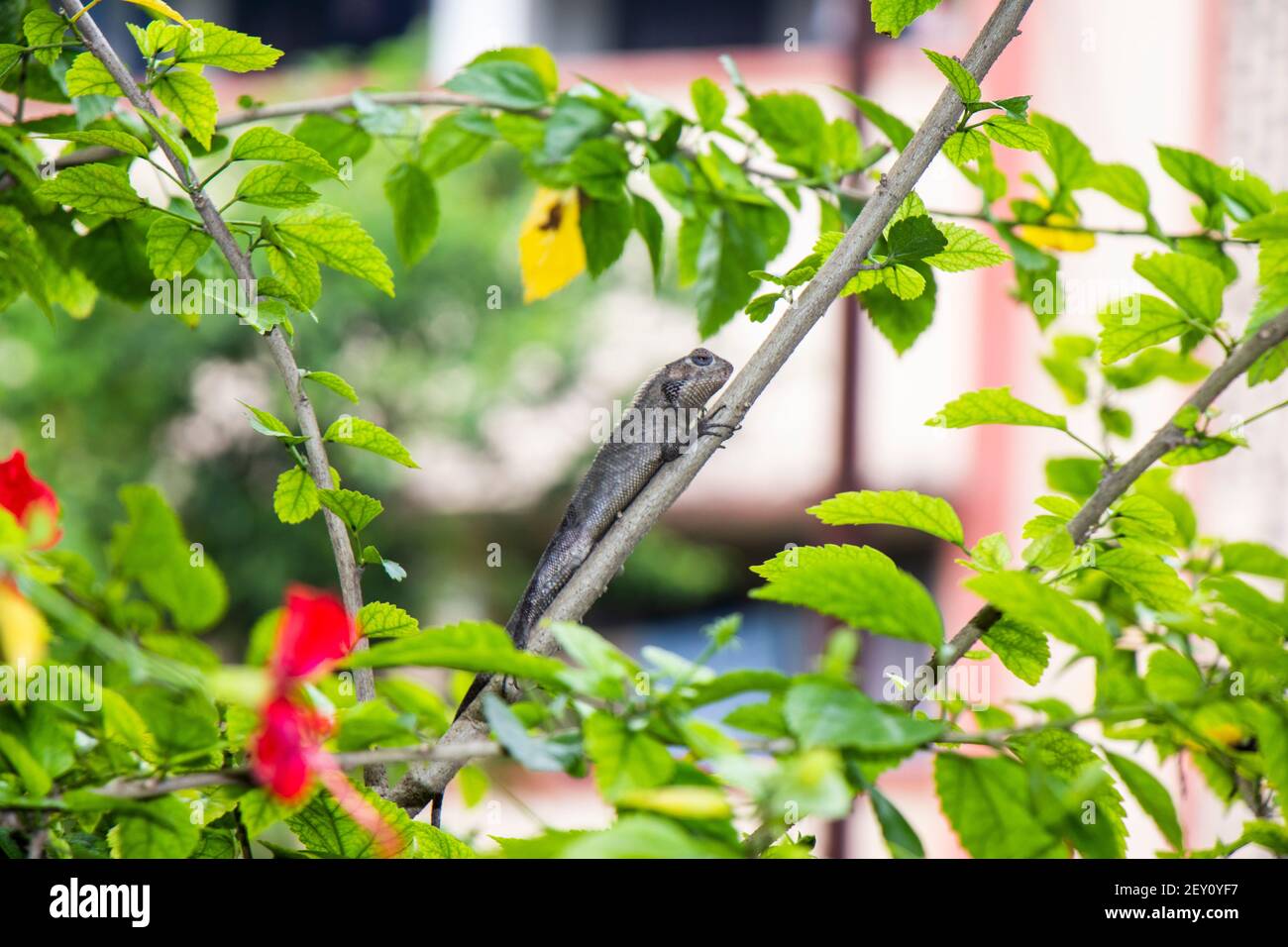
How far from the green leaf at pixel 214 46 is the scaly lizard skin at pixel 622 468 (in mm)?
740

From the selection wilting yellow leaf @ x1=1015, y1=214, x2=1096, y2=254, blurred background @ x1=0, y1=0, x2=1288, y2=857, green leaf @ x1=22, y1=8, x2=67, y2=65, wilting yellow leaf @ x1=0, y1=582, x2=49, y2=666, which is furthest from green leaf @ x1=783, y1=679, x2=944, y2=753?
blurred background @ x1=0, y1=0, x2=1288, y2=857

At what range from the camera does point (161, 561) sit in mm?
593

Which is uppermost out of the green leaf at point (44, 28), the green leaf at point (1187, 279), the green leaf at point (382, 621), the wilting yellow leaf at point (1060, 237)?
the green leaf at point (44, 28)

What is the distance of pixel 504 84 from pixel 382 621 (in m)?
0.73

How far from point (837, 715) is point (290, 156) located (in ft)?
2.12

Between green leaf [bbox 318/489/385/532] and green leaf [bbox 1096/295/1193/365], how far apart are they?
0.67m

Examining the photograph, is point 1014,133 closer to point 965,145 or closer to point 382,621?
point 965,145

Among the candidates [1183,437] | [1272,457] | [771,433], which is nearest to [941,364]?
[771,433]

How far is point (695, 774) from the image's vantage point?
0.68 metres

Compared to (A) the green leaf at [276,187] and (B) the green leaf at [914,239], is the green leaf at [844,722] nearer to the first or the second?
(B) the green leaf at [914,239]

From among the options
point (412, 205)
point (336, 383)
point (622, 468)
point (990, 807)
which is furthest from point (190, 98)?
point (622, 468)

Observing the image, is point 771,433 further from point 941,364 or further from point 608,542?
point 608,542

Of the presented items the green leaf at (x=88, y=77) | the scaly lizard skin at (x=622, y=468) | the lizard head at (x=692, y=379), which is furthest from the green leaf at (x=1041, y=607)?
the lizard head at (x=692, y=379)

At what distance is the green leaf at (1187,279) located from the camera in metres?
1.06
